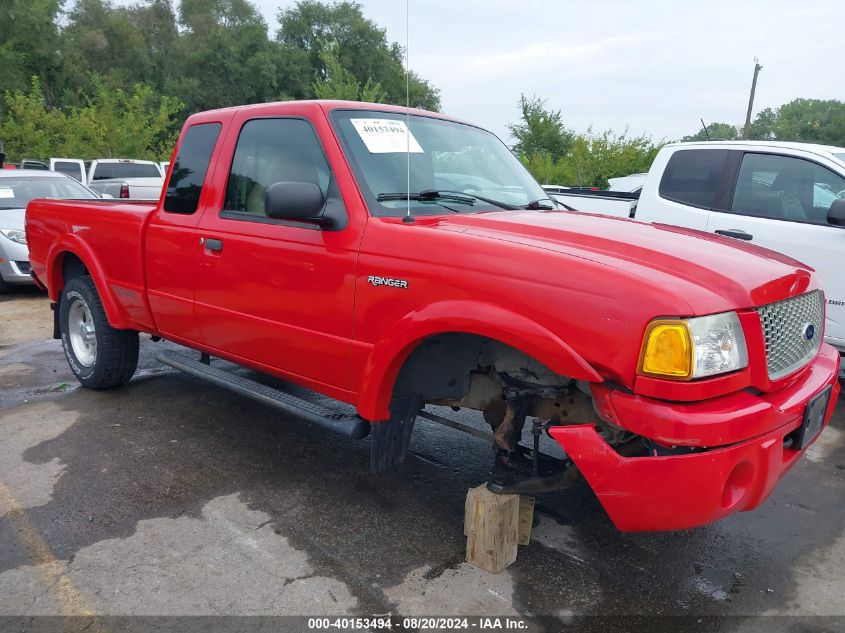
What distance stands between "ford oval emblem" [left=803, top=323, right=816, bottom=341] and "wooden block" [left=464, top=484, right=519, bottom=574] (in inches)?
55.2

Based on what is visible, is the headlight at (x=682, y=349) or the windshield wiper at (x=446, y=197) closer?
the headlight at (x=682, y=349)

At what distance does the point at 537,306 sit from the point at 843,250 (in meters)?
3.79

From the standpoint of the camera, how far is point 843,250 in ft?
16.9

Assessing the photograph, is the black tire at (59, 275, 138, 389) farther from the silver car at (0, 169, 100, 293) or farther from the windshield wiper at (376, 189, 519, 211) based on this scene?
the silver car at (0, 169, 100, 293)

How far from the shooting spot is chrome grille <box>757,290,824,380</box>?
8.62 feet

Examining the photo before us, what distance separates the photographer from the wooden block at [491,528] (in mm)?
2953

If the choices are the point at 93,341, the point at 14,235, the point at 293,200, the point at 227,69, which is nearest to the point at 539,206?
the point at 293,200

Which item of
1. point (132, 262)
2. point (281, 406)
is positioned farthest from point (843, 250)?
point (132, 262)

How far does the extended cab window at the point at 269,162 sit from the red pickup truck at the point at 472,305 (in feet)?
0.04

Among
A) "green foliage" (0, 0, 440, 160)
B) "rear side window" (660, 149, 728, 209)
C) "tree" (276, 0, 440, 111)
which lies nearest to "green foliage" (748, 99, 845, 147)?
"tree" (276, 0, 440, 111)

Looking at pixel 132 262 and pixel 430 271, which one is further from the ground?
pixel 430 271

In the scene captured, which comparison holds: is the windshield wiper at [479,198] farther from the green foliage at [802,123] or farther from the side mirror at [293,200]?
the green foliage at [802,123]

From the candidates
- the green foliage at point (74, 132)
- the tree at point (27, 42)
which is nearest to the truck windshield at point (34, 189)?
the green foliage at point (74, 132)

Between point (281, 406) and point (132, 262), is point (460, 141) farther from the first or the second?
point (132, 262)
